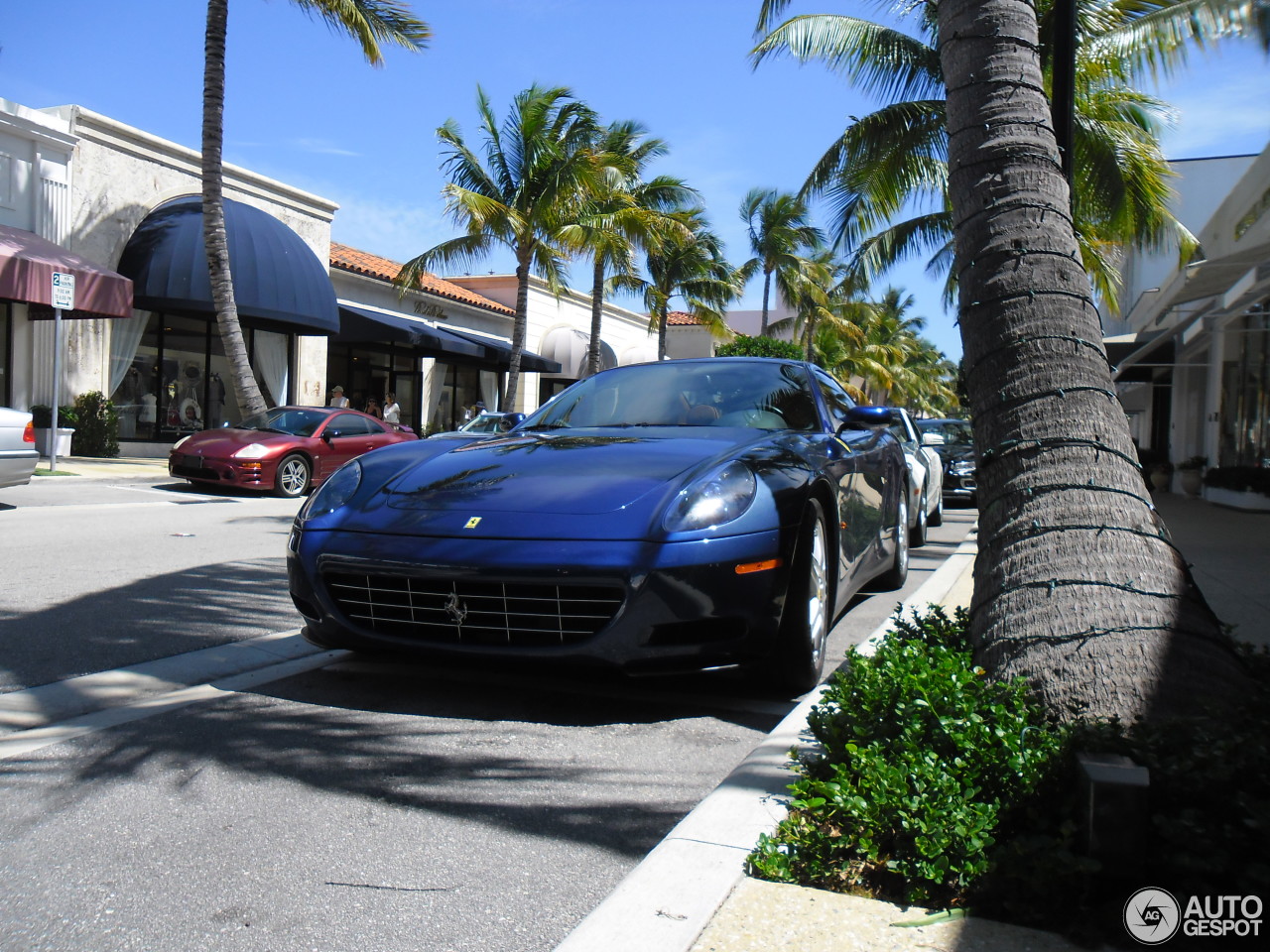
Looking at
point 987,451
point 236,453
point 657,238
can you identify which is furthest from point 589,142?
point 987,451

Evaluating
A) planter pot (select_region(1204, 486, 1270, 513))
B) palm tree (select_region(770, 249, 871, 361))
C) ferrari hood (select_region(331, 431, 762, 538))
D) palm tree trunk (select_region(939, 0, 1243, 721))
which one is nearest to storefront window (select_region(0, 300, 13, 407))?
ferrari hood (select_region(331, 431, 762, 538))

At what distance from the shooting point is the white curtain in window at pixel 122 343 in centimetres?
1898

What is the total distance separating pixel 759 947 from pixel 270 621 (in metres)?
4.00

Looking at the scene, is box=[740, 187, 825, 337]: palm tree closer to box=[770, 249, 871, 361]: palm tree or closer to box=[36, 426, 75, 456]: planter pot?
box=[770, 249, 871, 361]: palm tree

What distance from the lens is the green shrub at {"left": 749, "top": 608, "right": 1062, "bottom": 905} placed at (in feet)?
7.55

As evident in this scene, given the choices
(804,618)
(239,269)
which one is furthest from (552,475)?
(239,269)

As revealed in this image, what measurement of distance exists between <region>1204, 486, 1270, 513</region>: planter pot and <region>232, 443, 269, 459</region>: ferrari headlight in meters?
14.4

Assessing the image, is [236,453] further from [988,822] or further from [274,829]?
[988,822]

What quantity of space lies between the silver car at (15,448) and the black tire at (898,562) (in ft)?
26.0

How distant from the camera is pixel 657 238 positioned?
25938 mm

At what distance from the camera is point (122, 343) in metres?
19.1

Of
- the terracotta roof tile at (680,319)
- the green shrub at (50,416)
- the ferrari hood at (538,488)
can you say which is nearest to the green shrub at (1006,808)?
the ferrari hood at (538,488)

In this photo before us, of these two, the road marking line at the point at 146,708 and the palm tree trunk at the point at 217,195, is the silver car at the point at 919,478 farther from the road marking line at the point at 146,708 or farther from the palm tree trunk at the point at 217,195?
the palm tree trunk at the point at 217,195

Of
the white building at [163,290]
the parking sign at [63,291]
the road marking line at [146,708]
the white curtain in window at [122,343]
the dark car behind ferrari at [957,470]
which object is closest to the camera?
the road marking line at [146,708]
